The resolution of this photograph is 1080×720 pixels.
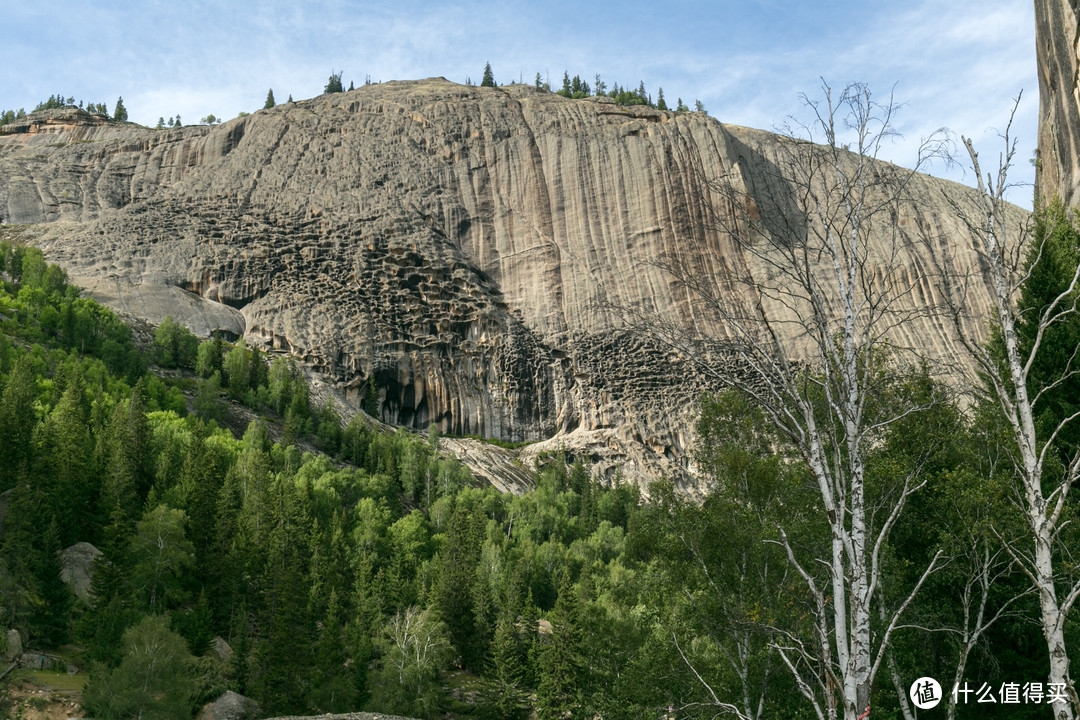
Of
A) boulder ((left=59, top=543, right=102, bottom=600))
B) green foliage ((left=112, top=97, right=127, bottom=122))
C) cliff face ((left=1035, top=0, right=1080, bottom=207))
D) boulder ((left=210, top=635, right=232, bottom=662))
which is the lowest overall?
boulder ((left=210, top=635, right=232, bottom=662))

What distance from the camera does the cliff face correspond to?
92.4ft

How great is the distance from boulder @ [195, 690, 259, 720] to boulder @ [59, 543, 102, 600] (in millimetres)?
9173

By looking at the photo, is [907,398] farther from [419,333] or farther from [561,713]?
[419,333]

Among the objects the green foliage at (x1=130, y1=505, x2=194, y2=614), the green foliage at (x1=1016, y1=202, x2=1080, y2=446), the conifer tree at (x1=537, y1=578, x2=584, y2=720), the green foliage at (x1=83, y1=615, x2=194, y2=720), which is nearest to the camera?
the green foliage at (x1=1016, y1=202, x2=1080, y2=446)

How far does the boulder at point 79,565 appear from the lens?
128 feet

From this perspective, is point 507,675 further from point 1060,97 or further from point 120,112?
point 120,112

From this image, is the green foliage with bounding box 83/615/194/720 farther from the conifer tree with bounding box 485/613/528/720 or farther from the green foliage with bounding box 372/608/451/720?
the conifer tree with bounding box 485/613/528/720

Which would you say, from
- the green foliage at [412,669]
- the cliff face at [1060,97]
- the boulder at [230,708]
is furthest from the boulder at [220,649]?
the cliff face at [1060,97]

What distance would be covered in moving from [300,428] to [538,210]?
3803 cm

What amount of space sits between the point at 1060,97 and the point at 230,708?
37.6 meters

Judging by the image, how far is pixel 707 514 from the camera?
1750cm

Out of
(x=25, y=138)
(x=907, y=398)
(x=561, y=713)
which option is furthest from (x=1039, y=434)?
(x=25, y=138)

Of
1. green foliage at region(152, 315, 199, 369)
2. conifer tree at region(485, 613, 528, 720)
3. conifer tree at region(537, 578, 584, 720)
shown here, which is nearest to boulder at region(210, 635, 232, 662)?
conifer tree at region(485, 613, 528, 720)

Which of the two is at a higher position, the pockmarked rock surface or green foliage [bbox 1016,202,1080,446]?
the pockmarked rock surface
